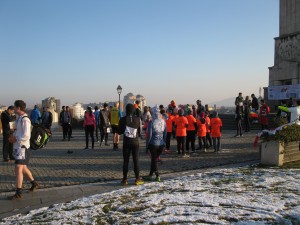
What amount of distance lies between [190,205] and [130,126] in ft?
9.47

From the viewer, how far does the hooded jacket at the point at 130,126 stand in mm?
8008

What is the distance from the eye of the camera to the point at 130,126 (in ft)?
26.5

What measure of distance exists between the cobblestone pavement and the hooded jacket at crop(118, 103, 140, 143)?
1.40m

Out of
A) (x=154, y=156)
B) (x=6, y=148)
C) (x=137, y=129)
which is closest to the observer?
(x=137, y=129)

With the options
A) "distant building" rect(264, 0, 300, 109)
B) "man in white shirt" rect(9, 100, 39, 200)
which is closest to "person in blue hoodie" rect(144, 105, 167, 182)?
"man in white shirt" rect(9, 100, 39, 200)

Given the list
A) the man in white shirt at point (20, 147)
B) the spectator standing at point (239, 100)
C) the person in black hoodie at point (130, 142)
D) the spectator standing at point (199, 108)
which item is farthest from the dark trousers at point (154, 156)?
the spectator standing at point (239, 100)

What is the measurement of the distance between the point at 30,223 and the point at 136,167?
10.1 ft

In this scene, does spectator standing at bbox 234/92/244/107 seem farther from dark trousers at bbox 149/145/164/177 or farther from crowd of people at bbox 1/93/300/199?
dark trousers at bbox 149/145/164/177

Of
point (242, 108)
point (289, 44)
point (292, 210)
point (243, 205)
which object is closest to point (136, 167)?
point (243, 205)

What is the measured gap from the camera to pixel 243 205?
557 cm

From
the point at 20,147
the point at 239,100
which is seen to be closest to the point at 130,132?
the point at 20,147

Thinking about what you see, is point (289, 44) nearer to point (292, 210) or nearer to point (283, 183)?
point (283, 183)

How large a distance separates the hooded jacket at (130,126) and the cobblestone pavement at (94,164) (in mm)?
1404

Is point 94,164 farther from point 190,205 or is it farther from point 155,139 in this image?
point 190,205
